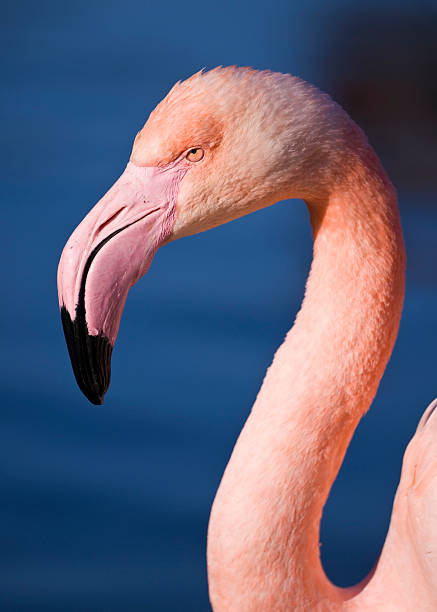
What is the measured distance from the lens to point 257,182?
0.79 meters

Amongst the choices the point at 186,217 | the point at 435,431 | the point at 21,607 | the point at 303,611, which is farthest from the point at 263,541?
the point at 21,607

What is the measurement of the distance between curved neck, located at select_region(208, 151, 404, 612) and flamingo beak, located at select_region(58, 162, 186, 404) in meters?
0.19

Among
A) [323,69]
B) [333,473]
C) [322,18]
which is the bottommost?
[333,473]

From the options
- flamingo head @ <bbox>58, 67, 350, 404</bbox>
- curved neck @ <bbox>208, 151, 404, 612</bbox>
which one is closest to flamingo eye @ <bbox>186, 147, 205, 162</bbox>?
flamingo head @ <bbox>58, 67, 350, 404</bbox>

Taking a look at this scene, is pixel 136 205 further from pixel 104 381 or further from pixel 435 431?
pixel 435 431

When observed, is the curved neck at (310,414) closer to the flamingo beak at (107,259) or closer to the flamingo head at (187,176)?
the flamingo head at (187,176)

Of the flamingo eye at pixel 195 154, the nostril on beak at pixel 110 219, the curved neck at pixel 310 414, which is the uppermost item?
the flamingo eye at pixel 195 154

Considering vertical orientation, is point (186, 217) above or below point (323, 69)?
below

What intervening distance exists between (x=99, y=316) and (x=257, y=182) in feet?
0.71

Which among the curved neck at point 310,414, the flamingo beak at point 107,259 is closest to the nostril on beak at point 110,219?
the flamingo beak at point 107,259

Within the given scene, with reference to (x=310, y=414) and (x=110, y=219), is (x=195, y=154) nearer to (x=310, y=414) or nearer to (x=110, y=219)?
(x=110, y=219)

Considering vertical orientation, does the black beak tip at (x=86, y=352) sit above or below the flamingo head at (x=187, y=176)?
below

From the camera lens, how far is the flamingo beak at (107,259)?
0.77m

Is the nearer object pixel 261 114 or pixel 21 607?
pixel 261 114
